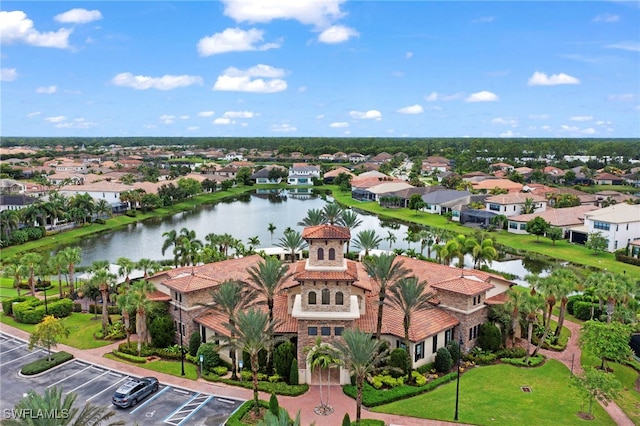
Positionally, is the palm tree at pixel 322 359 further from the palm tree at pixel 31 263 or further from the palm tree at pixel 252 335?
the palm tree at pixel 31 263

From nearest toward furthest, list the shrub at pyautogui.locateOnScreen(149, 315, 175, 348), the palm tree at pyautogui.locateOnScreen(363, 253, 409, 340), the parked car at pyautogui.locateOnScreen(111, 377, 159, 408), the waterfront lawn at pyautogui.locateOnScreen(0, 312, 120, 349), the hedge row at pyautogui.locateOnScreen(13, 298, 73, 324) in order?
the parked car at pyautogui.locateOnScreen(111, 377, 159, 408) → the palm tree at pyautogui.locateOnScreen(363, 253, 409, 340) → the shrub at pyautogui.locateOnScreen(149, 315, 175, 348) → the waterfront lawn at pyautogui.locateOnScreen(0, 312, 120, 349) → the hedge row at pyautogui.locateOnScreen(13, 298, 73, 324)

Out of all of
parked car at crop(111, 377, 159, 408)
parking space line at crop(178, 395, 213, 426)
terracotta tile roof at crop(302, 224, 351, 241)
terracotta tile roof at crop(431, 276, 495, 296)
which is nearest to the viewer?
parking space line at crop(178, 395, 213, 426)

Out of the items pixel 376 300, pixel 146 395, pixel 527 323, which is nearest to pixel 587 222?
pixel 527 323

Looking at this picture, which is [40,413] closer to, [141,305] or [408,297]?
[141,305]

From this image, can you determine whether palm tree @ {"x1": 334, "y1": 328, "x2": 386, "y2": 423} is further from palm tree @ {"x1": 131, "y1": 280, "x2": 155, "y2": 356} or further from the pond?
the pond

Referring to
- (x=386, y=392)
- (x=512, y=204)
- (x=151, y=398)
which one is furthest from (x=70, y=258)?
(x=512, y=204)

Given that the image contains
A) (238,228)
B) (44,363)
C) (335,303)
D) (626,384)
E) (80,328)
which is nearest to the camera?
(335,303)

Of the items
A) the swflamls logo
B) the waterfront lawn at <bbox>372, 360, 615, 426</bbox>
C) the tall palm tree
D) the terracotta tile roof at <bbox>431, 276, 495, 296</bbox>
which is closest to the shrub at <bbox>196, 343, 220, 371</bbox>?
the waterfront lawn at <bbox>372, 360, 615, 426</bbox>

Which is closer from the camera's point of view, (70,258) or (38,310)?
(38,310)
